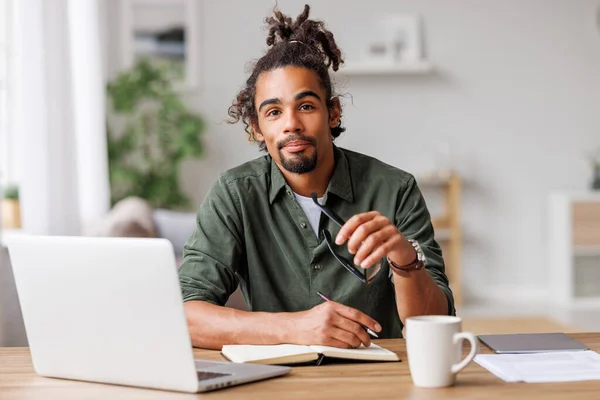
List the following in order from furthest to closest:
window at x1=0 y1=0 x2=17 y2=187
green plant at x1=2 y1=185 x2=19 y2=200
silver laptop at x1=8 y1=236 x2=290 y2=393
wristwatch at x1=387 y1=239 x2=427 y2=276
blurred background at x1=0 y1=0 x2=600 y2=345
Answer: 1. blurred background at x1=0 y1=0 x2=600 y2=345
2. window at x1=0 y1=0 x2=17 y2=187
3. green plant at x1=2 y1=185 x2=19 y2=200
4. wristwatch at x1=387 y1=239 x2=427 y2=276
5. silver laptop at x1=8 y1=236 x2=290 y2=393

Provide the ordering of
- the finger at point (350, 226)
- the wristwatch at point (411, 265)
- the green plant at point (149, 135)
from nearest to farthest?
1. the finger at point (350, 226)
2. the wristwatch at point (411, 265)
3. the green plant at point (149, 135)

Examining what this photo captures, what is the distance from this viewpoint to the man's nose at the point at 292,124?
6.09 ft

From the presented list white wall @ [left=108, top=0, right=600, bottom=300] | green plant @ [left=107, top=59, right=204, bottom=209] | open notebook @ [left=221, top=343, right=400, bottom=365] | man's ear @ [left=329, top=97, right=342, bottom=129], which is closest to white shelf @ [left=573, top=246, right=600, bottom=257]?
white wall @ [left=108, top=0, right=600, bottom=300]

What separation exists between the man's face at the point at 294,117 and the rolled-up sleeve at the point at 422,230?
212 millimetres

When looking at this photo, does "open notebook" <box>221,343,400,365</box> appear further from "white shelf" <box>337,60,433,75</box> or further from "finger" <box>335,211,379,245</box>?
"white shelf" <box>337,60,433,75</box>

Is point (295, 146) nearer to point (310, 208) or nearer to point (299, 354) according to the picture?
point (310, 208)

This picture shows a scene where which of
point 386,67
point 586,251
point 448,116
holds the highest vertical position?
point 386,67

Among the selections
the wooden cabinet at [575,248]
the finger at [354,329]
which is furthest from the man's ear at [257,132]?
the wooden cabinet at [575,248]

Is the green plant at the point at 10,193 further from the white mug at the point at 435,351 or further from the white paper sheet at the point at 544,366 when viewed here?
the white mug at the point at 435,351

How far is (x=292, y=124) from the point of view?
1856 mm

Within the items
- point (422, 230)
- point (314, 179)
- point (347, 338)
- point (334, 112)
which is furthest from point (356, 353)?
point (334, 112)

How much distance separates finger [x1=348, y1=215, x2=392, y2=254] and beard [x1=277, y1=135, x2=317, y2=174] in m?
0.49

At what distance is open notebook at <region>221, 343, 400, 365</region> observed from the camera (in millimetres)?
1370

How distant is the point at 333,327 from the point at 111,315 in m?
0.41
